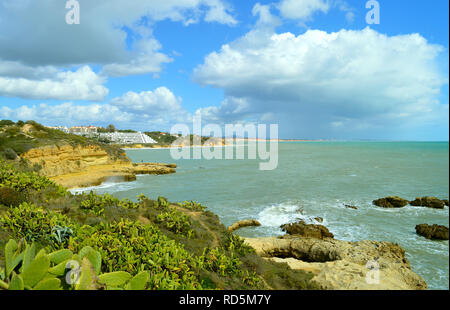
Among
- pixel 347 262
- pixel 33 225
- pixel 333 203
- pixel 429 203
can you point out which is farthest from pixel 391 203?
pixel 33 225

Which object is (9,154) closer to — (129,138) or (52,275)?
(52,275)

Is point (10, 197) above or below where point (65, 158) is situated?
below

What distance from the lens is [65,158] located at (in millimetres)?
36125

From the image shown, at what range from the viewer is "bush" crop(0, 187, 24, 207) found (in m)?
10.2

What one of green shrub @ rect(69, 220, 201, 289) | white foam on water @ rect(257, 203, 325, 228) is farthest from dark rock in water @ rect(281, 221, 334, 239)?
green shrub @ rect(69, 220, 201, 289)

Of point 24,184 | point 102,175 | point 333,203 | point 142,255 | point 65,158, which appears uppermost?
point 65,158

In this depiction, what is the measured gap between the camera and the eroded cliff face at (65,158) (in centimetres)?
3266

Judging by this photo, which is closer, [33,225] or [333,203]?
[33,225]

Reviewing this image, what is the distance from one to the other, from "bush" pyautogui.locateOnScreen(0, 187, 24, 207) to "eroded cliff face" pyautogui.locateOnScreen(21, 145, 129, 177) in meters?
25.4

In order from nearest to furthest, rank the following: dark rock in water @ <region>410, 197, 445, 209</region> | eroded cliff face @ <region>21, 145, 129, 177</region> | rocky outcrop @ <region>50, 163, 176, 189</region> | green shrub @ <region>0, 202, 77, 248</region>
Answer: green shrub @ <region>0, 202, 77, 248</region> → dark rock in water @ <region>410, 197, 445, 209</region> → eroded cliff face @ <region>21, 145, 129, 177</region> → rocky outcrop @ <region>50, 163, 176, 189</region>

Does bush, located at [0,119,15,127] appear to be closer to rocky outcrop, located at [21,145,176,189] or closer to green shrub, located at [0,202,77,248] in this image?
rocky outcrop, located at [21,145,176,189]

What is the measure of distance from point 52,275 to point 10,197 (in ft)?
29.3

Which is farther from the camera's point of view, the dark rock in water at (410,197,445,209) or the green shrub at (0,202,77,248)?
the dark rock in water at (410,197,445,209)
